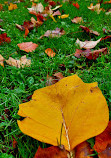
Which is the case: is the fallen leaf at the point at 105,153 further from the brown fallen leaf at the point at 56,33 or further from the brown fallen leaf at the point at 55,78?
the brown fallen leaf at the point at 56,33

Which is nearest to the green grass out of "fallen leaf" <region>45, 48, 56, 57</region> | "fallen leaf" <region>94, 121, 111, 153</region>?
"fallen leaf" <region>45, 48, 56, 57</region>

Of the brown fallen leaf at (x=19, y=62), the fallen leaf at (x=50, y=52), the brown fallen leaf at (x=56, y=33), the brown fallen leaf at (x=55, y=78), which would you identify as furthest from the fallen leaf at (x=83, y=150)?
the brown fallen leaf at (x=56, y=33)

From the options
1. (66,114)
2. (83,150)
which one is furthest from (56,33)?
(83,150)

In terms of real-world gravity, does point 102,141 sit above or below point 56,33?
above

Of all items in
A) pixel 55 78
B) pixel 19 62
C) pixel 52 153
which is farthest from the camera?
pixel 19 62

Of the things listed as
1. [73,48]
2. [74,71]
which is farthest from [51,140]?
[73,48]

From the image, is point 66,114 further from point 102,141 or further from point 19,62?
point 19,62

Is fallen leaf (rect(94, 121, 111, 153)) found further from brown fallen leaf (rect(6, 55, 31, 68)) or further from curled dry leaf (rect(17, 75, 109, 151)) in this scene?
brown fallen leaf (rect(6, 55, 31, 68))
